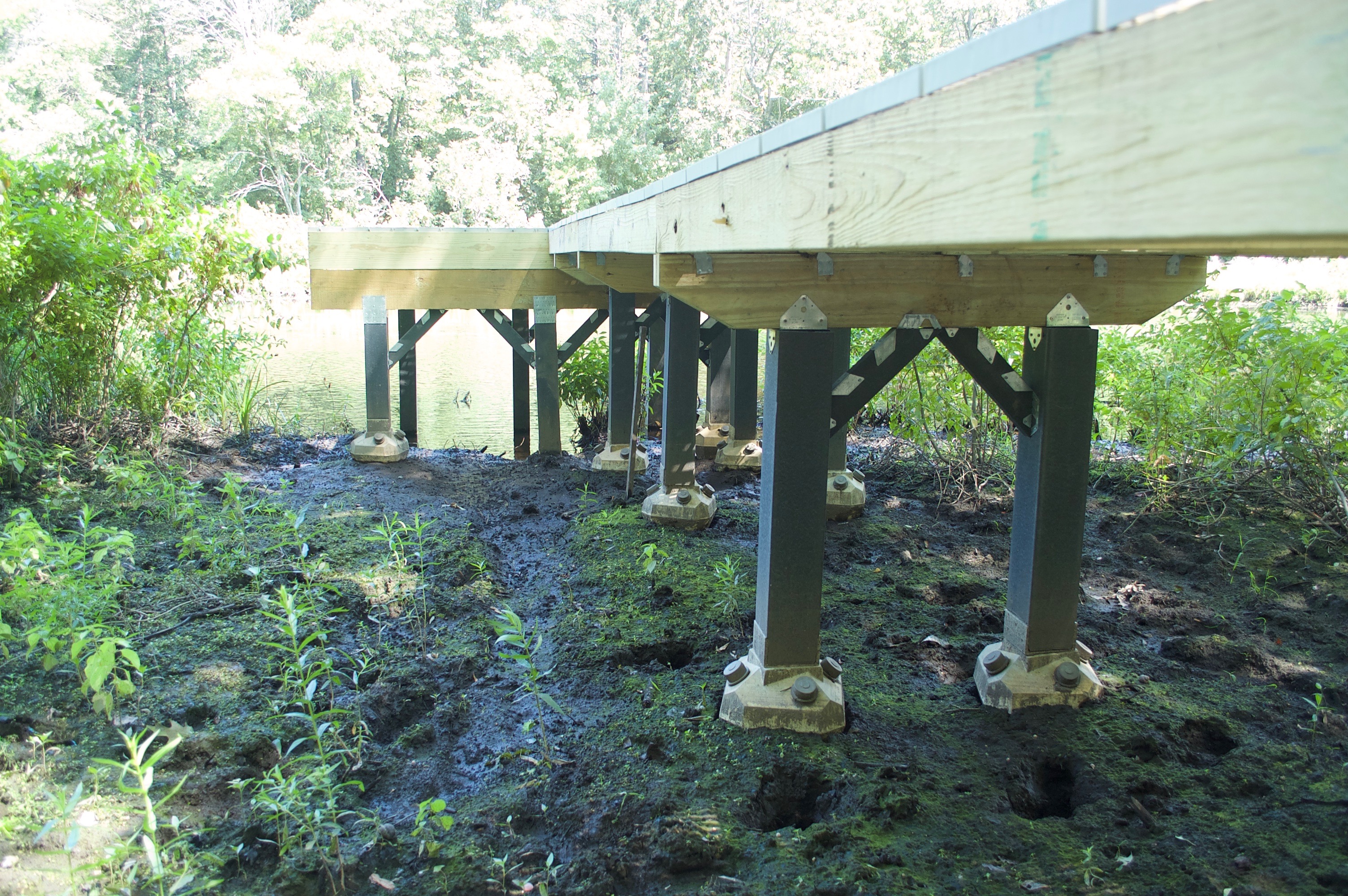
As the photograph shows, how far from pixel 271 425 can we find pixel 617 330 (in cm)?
422

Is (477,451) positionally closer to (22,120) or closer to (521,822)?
(521,822)

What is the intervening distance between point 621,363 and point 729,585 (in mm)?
3110

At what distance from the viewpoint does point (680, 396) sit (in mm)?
5254

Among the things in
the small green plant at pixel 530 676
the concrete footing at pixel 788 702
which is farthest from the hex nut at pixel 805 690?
the small green plant at pixel 530 676

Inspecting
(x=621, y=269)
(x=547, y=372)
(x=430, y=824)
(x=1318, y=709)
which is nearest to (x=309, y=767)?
(x=430, y=824)

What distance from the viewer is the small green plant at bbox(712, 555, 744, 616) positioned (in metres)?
4.06

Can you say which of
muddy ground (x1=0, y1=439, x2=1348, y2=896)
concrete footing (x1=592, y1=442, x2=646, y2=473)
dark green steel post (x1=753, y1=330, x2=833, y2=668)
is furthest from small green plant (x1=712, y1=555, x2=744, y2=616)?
concrete footing (x1=592, y1=442, x2=646, y2=473)

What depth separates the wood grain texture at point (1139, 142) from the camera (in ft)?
2.32

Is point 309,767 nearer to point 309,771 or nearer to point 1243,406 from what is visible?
point 309,771

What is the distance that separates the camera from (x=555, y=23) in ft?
119

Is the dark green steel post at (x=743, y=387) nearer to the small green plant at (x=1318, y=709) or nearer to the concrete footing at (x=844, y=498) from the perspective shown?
the concrete footing at (x=844, y=498)

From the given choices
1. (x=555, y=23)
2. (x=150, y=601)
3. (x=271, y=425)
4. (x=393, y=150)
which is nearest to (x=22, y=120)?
(x=393, y=150)

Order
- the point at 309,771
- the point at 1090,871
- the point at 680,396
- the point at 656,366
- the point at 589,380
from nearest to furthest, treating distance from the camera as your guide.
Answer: the point at 1090,871 < the point at 309,771 < the point at 680,396 < the point at 656,366 < the point at 589,380

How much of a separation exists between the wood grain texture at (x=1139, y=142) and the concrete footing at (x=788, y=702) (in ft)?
6.46
